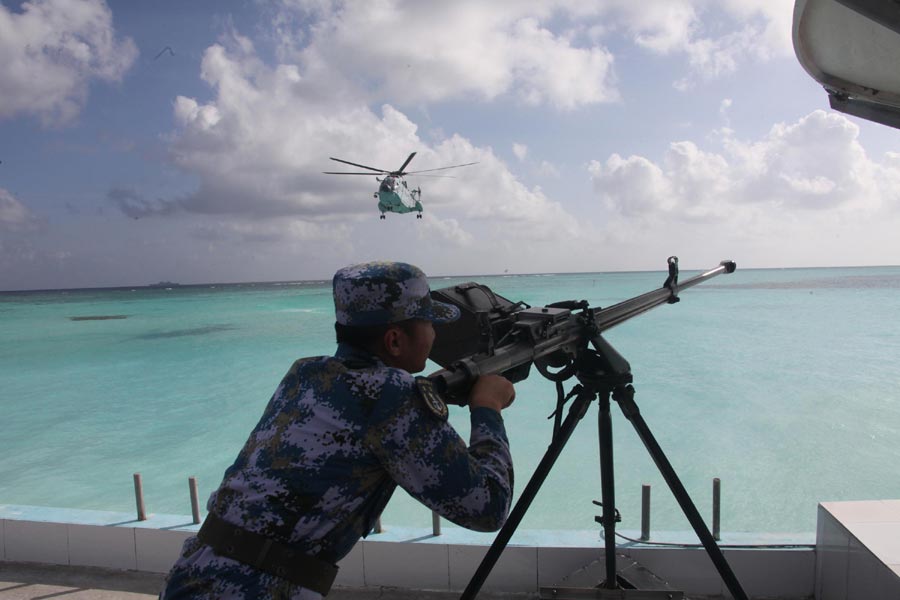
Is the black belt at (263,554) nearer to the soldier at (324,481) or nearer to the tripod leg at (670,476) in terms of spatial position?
the soldier at (324,481)

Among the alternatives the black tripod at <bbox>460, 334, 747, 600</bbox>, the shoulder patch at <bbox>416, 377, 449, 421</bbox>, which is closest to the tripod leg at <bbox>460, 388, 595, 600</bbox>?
the black tripod at <bbox>460, 334, 747, 600</bbox>

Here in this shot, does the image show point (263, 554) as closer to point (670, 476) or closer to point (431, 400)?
point (431, 400)

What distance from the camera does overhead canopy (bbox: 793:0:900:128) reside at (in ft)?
5.91

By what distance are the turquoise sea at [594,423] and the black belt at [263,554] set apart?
688 centimetres

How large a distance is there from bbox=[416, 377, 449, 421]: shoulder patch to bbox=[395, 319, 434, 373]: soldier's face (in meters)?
0.12

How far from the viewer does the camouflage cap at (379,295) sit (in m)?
1.29

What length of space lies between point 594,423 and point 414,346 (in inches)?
427

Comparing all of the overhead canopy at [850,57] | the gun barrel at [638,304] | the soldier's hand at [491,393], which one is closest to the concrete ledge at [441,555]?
the gun barrel at [638,304]

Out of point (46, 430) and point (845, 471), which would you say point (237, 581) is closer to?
point (845, 471)

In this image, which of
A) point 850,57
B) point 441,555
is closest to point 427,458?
point 850,57

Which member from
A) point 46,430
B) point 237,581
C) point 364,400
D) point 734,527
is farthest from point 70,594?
point 46,430

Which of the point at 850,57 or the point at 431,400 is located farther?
the point at 850,57

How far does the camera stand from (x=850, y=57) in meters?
1.98

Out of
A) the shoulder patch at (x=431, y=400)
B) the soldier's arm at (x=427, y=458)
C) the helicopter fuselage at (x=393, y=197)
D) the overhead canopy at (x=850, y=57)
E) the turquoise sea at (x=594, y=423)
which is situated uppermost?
the helicopter fuselage at (x=393, y=197)
